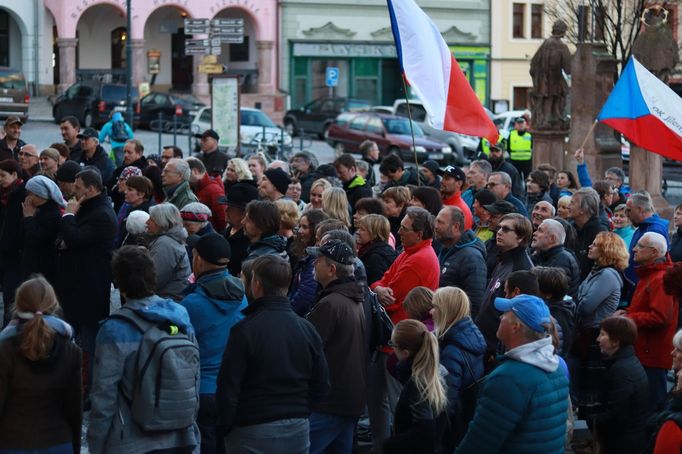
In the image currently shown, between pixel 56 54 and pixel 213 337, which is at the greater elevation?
pixel 56 54

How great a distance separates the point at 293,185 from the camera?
472 inches

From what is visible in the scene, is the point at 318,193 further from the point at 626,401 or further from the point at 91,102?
the point at 91,102

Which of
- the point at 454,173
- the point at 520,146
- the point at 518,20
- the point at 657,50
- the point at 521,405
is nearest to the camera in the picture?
the point at 521,405

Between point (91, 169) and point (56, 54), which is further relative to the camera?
point (56, 54)

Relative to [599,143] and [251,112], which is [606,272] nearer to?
[599,143]

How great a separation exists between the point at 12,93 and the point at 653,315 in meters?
29.4

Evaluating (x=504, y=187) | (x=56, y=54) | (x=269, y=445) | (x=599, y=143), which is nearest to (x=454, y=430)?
(x=269, y=445)

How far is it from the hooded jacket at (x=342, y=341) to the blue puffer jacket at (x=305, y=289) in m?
0.64

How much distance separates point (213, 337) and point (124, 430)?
111 centimetres

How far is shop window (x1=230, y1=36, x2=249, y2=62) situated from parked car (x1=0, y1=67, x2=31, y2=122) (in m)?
Answer: 14.9

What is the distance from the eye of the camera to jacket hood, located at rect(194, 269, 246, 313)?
7.18 meters

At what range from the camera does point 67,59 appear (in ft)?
147

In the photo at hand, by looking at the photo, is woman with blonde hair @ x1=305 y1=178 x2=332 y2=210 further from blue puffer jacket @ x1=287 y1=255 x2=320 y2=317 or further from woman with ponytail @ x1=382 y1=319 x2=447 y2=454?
woman with ponytail @ x1=382 y1=319 x2=447 y2=454

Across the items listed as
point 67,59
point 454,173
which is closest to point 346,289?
point 454,173
